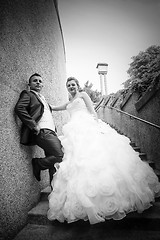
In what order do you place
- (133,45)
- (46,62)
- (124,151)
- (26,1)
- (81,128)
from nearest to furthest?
1. (124,151)
2. (81,128)
3. (26,1)
4. (46,62)
5. (133,45)

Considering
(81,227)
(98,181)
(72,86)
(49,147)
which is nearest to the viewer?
(98,181)

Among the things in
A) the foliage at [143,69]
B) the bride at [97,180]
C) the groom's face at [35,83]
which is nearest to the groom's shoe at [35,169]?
the bride at [97,180]

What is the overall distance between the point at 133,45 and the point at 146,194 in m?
5.44

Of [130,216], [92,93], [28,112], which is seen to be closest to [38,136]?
[28,112]

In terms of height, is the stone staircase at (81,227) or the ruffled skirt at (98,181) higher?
the ruffled skirt at (98,181)

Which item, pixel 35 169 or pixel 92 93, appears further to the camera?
pixel 92 93

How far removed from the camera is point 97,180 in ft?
5.12

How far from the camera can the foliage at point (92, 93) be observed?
21.5 m

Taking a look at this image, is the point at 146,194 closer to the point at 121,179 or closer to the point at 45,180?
the point at 121,179

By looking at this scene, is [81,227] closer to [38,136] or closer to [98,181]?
[98,181]

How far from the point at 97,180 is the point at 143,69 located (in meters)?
3.93

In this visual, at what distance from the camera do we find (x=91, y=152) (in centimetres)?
178

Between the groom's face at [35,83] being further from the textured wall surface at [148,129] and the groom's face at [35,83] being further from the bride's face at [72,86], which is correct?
the textured wall surface at [148,129]

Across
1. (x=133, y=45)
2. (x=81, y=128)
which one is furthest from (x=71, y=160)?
(x=133, y=45)
